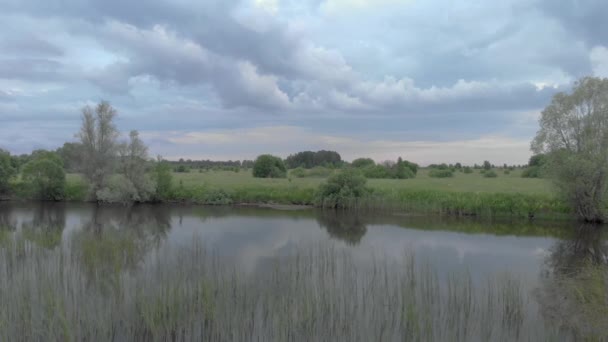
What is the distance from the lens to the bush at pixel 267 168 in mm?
67750

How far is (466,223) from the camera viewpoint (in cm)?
2806

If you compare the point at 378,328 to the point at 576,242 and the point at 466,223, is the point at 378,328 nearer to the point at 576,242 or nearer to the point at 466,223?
the point at 576,242

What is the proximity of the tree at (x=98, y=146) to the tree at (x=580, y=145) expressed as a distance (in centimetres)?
3948

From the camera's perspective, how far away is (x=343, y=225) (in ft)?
88.2

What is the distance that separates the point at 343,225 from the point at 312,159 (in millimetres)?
87916

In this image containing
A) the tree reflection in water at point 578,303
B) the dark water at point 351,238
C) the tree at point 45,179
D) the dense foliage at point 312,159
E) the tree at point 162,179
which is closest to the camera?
the tree reflection in water at point 578,303

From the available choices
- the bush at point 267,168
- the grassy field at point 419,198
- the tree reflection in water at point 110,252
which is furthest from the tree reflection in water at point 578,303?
the bush at point 267,168

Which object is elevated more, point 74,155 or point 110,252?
point 74,155

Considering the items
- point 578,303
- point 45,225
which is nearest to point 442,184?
point 578,303

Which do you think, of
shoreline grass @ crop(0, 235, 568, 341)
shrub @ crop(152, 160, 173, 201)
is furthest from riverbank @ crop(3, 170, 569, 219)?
shoreline grass @ crop(0, 235, 568, 341)

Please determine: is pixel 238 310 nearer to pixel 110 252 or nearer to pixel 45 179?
pixel 110 252

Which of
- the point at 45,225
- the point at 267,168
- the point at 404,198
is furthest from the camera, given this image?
the point at 267,168

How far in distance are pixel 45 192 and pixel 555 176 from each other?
4791 cm

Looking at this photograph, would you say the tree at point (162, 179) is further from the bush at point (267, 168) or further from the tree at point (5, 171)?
the bush at point (267, 168)
